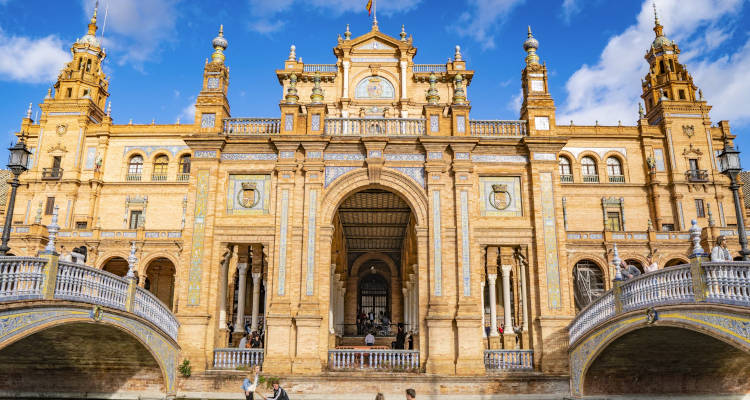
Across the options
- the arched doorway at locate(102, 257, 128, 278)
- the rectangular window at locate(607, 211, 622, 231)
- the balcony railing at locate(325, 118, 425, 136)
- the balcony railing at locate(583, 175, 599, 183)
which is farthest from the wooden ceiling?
the balcony railing at locate(583, 175, 599, 183)

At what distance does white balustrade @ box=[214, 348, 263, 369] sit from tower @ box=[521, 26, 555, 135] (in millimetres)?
10875

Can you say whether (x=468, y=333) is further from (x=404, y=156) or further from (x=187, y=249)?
(x=187, y=249)

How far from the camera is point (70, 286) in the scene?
10.7 metres

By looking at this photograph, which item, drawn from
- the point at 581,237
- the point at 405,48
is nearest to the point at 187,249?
the point at 405,48

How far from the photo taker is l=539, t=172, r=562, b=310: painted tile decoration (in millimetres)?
16031

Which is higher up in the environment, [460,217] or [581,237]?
[581,237]

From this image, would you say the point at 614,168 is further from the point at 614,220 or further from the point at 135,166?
the point at 135,166

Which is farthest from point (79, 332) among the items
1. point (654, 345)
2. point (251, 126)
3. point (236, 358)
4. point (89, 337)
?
point (654, 345)

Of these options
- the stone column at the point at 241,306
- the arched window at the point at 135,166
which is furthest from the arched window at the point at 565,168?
the arched window at the point at 135,166

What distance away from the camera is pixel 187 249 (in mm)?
16359

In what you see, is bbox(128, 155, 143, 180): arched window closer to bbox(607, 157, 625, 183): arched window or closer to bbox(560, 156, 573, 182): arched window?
bbox(560, 156, 573, 182): arched window

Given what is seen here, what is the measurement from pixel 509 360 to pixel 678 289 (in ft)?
21.6

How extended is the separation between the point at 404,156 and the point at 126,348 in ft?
31.5

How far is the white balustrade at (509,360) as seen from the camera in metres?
15.7
